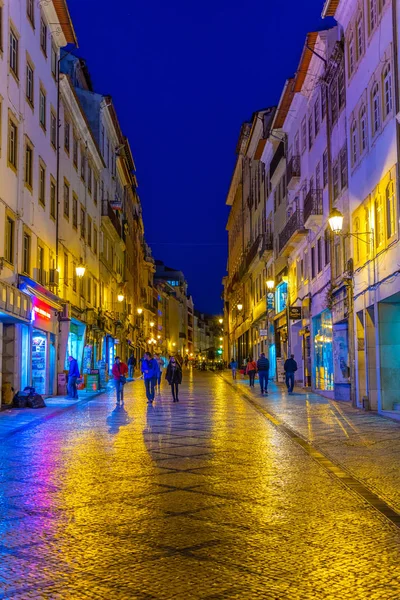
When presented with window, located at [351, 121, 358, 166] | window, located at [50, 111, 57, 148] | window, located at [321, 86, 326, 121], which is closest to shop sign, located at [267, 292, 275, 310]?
window, located at [321, 86, 326, 121]

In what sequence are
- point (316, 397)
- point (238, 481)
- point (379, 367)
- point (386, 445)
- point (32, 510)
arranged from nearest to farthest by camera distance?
point (32, 510) → point (238, 481) → point (386, 445) → point (379, 367) → point (316, 397)

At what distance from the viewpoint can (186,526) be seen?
679cm

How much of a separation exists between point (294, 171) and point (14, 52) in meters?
16.2

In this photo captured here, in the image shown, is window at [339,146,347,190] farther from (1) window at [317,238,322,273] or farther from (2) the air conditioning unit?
(2) the air conditioning unit

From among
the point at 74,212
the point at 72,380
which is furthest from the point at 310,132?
the point at 72,380

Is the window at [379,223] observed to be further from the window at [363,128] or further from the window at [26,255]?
the window at [26,255]

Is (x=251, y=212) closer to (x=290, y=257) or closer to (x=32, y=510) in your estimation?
(x=290, y=257)

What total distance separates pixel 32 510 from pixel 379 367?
45.7ft

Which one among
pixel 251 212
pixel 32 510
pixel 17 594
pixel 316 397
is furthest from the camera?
pixel 251 212

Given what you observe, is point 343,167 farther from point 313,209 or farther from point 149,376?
point 149,376

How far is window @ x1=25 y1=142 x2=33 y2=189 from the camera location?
25422 millimetres

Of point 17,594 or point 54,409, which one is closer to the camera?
point 17,594

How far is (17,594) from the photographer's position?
15.9 feet

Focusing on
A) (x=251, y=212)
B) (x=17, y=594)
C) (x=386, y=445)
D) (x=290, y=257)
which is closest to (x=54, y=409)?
(x=386, y=445)
